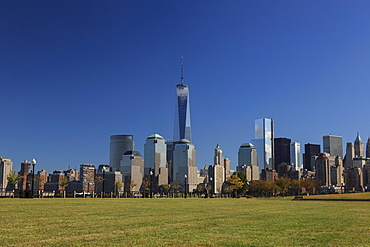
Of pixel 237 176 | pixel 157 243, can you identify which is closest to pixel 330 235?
pixel 157 243

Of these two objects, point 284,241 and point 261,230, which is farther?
point 261,230

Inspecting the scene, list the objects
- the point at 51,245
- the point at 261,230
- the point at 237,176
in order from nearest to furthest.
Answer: the point at 51,245
the point at 261,230
the point at 237,176

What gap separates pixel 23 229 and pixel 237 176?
128m

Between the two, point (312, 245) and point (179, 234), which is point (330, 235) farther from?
point (179, 234)

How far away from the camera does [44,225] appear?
1572cm

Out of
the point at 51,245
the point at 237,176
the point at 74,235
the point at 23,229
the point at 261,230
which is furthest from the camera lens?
the point at 237,176

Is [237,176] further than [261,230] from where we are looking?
Yes

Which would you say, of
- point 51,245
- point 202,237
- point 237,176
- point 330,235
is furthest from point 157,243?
point 237,176

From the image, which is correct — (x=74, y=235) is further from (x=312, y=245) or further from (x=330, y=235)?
(x=330, y=235)

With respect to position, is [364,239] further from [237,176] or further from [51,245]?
[237,176]

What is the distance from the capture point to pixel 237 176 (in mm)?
139750

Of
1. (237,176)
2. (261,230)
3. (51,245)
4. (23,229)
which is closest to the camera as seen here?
(51,245)

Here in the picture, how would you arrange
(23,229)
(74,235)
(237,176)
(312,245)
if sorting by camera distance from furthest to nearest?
(237,176)
(23,229)
(74,235)
(312,245)

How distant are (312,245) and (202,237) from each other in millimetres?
3341
